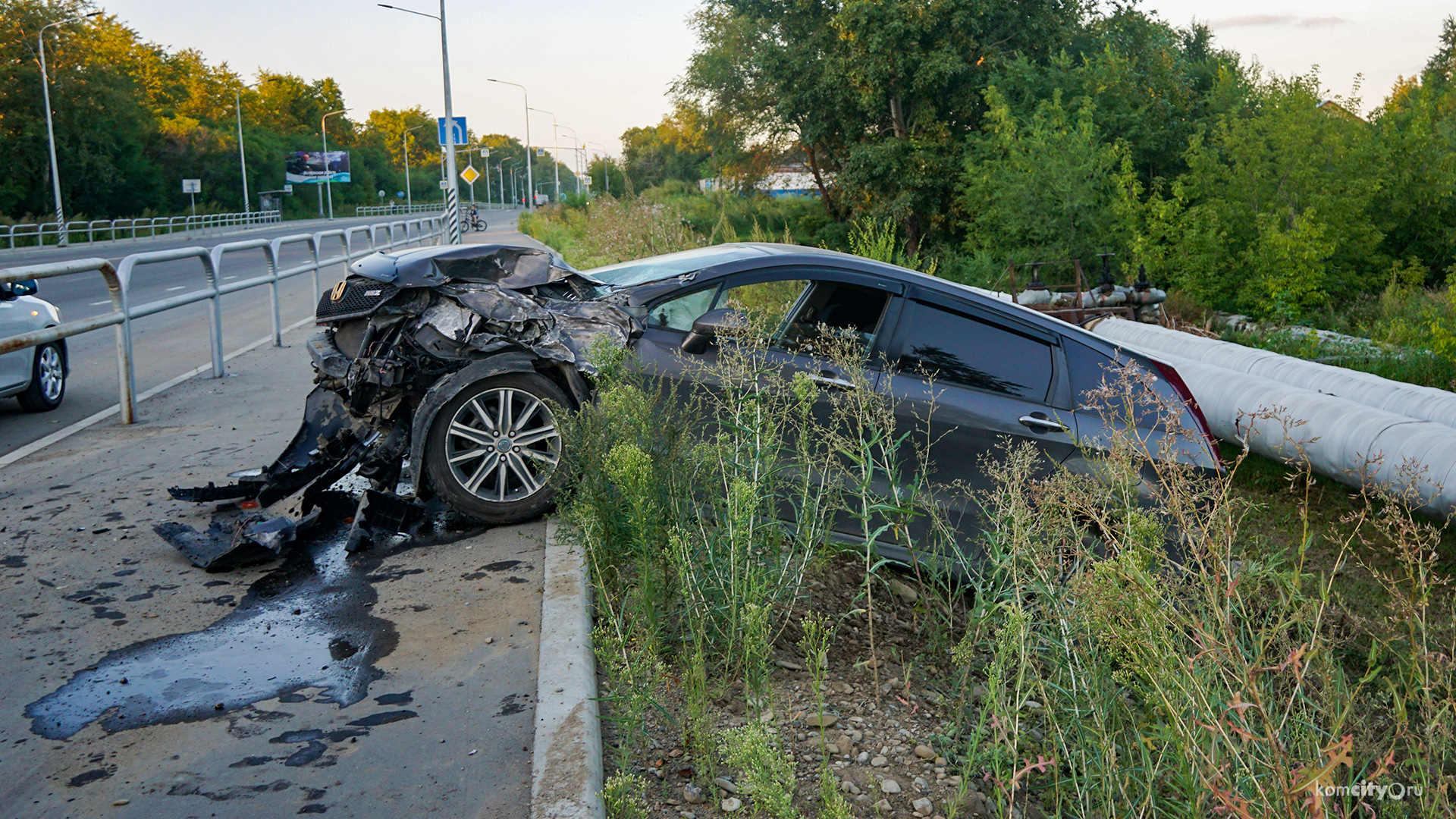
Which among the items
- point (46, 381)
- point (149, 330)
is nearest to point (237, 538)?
point (46, 381)

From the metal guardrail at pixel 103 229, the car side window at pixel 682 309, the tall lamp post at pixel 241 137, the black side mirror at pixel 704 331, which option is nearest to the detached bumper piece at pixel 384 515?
the car side window at pixel 682 309

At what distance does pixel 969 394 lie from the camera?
16.4 ft

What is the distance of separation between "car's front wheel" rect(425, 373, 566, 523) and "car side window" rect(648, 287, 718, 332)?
0.68 metres

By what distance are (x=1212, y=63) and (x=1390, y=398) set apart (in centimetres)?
2456

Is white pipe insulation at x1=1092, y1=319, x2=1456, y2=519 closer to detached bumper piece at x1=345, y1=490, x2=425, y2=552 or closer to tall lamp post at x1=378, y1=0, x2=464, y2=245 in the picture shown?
detached bumper piece at x1=345, y1=490, x2=425, y2=552

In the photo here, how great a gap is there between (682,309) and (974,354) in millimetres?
1511

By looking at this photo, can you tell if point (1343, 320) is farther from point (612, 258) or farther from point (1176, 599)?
point (1176, 599)

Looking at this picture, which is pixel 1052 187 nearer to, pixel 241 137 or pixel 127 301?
pixel 127 301

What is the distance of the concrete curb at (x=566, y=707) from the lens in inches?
115

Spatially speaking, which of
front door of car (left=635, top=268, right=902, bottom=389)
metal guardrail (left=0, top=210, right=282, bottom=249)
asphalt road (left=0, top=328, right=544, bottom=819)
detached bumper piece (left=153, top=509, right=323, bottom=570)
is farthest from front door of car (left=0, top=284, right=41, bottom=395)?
metal guardrail (left=0, top=210, right=282, bottom=249)

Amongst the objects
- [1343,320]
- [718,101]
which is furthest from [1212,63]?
[718,101]

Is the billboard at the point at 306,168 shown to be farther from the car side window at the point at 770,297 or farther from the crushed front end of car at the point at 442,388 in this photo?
the car side window at the point at 770,297

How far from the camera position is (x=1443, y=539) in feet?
22.4

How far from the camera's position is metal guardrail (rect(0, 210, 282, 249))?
1516 inches
